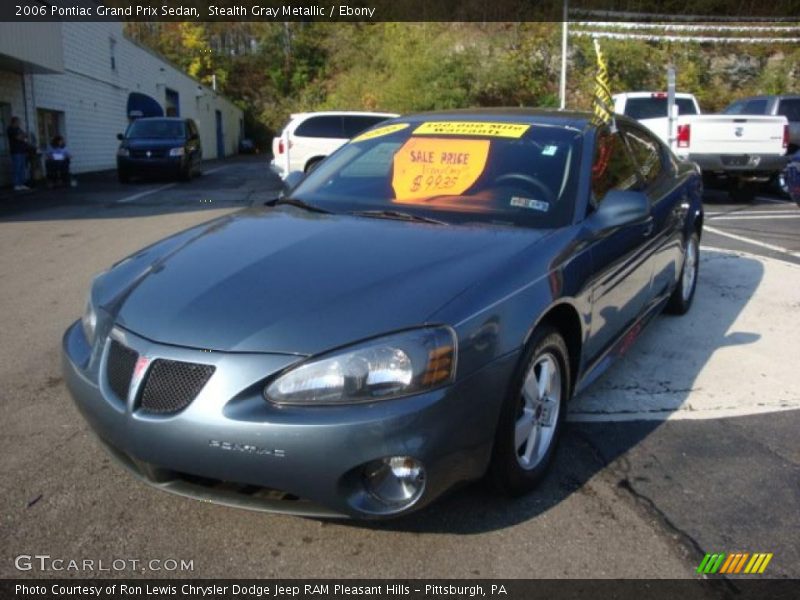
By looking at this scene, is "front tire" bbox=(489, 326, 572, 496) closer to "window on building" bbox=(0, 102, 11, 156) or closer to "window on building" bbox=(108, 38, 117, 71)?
"window on building" bbox=(0, 102, 11, 156)

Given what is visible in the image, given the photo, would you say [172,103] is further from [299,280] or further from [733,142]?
[299,280]

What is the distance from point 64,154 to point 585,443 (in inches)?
688

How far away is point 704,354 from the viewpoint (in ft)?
15.9

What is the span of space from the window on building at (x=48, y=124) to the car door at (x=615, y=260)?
19.8 m

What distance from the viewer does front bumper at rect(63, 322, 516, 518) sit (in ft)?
7.52

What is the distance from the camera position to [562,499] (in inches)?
117

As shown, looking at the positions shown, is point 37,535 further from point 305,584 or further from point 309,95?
point 309,95

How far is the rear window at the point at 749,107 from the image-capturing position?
15805 mm

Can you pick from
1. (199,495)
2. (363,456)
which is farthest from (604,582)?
(199,495)

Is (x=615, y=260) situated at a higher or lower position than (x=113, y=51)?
lower

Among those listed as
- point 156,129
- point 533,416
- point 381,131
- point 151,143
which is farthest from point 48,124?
point 533,416

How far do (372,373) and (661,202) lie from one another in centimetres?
290

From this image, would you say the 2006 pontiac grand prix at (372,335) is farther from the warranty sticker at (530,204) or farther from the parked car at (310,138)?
the parked car at (310,138)

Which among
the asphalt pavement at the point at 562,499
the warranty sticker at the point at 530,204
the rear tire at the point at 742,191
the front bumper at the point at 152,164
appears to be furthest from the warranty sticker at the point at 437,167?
the front bumper at the point at 152,164
